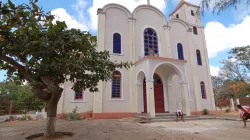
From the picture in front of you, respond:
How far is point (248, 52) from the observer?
1978 cm

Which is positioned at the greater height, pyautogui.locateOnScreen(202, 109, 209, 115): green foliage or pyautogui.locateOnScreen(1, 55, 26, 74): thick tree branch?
pyautogui.locateOnScreen(1, 55, 26, 74): thick tree branch

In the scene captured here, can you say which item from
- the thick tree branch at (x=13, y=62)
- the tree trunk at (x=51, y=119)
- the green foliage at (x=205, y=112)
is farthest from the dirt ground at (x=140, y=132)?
the green foliage at (x=205, y=112)

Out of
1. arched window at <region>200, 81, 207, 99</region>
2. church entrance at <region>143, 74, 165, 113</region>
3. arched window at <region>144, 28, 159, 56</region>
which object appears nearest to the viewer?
church entrance at <region>143, 74, 165, 113</region>

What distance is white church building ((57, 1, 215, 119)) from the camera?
35.8ft

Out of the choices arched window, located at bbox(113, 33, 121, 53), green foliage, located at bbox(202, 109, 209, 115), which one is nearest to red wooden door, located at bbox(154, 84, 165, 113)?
green foliage, located at bbox(202, 109, 209, 115)

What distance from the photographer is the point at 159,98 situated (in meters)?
12.7

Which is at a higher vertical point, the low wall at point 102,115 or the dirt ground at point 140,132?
the low wall at point 102,115

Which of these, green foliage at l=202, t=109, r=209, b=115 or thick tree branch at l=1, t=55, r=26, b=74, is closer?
thick tree branch at l=1, t=55, r=26, b=74

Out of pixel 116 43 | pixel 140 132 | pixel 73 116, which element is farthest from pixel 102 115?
pixel 116 43

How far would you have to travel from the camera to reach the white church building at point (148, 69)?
1091 centimetres

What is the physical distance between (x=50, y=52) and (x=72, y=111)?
738 centimetres

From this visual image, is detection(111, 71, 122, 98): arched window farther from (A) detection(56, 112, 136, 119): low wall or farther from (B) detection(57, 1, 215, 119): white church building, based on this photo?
(A) detection(56, 112, 136, 119): low wall

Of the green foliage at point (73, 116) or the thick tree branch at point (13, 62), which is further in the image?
the green foliage at point (73, 116)

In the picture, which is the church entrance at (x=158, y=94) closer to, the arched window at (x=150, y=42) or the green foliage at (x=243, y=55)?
the arched window at (x=150, y=42)
